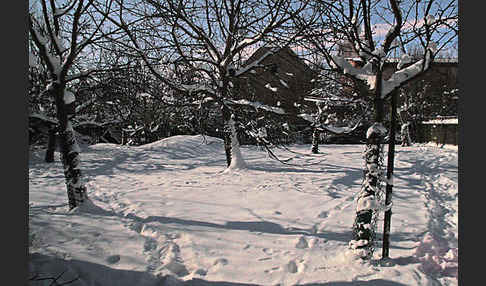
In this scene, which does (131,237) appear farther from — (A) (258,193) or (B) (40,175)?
(B) (40,175)

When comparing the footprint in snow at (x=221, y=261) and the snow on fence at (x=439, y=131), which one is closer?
the footprint in snow at (x=221, y=261)

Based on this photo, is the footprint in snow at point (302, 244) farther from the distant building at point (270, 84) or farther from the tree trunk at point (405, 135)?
the tree trunk at point (405, 135)

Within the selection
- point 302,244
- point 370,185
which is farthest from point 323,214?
point 370,185

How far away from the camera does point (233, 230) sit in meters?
4.28

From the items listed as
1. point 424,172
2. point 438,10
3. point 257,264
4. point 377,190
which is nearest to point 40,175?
point 257,264

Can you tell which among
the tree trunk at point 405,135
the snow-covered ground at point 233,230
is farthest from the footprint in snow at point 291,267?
the tree trunk at point 405,135

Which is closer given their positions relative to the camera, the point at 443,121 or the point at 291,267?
the point at 291,267

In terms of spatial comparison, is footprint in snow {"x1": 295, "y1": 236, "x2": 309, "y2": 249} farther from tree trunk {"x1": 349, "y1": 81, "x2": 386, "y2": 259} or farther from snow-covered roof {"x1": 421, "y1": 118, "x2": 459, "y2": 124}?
snow-covered roof {"x1": 421, "y1": 118, "x2": 459, "y2": 124}

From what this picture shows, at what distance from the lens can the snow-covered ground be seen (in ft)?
9.79

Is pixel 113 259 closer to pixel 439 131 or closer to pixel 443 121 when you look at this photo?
pixel 443 121

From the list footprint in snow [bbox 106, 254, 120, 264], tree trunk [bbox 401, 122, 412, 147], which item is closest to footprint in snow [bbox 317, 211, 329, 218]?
footprint in snow [bbox 106, 254, 120, 264]

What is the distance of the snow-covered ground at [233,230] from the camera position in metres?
2.98

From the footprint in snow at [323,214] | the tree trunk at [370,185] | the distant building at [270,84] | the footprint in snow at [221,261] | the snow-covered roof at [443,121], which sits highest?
the distant building at [270,84]

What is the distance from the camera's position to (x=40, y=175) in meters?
8.83
